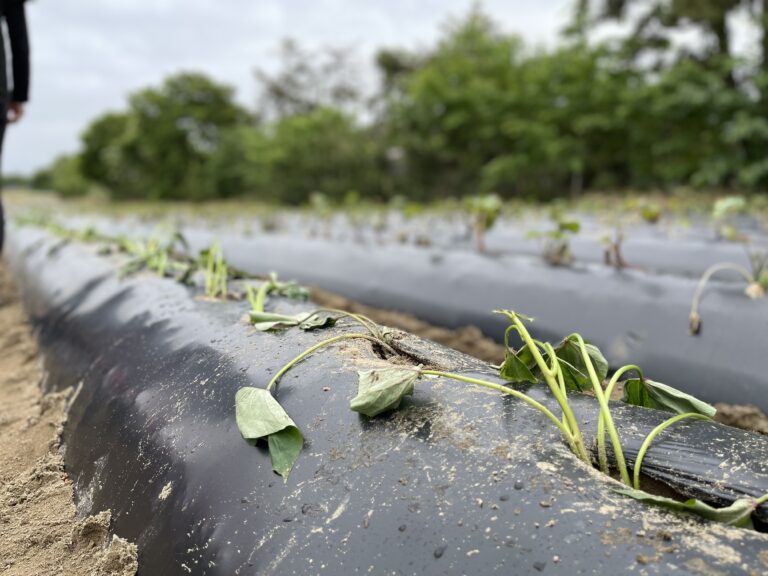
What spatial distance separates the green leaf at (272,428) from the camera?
106cm

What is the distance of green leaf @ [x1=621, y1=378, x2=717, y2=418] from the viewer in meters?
1.12

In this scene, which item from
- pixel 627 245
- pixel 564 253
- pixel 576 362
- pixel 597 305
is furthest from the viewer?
pixel 627 245

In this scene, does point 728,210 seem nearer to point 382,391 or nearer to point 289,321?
point 289,321

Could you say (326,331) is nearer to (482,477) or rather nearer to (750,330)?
(482,477)

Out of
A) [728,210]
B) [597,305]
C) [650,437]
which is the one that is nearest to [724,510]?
[650,437]

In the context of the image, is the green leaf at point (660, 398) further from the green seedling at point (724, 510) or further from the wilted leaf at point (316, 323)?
the wilted leaf at point (316, 323)

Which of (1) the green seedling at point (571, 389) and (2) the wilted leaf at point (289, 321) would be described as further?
(2) the wilted leaf at point (289, 321)

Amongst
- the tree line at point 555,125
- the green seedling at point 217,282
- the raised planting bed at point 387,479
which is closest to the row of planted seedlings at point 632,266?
the raised planting bed at point 387,479

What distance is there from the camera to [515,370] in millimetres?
1151

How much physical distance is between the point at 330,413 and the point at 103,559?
1.70ft

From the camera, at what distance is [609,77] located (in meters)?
15.6

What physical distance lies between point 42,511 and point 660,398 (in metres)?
1.36

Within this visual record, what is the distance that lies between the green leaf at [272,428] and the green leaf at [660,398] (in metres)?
0.64

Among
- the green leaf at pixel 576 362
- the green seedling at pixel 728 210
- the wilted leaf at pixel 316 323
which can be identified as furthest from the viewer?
the green seedling at pixel 728 210
